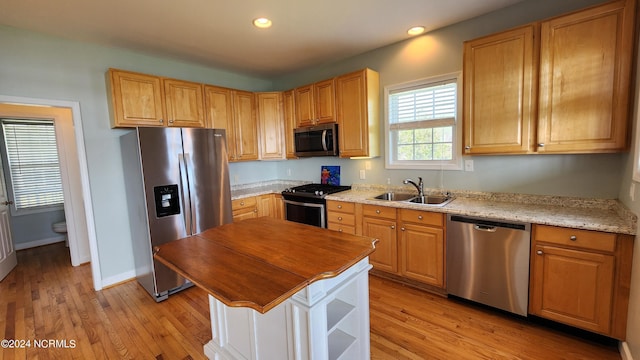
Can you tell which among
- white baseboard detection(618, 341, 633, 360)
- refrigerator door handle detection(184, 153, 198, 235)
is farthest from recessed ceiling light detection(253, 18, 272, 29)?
white baseboard detection(618, 341, 633, 360)

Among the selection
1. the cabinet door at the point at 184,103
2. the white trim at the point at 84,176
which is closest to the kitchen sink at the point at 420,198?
the cabinet door at the point at 184,103

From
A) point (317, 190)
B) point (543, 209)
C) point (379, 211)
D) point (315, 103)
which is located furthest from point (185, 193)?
point (543, 209)

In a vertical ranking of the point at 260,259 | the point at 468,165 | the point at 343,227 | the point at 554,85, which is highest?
the point at 554,85

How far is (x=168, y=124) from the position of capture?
125 inches

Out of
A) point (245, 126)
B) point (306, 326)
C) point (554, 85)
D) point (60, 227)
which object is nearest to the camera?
point (306, 326)

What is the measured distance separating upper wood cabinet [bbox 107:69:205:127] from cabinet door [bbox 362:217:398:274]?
8.10 ft

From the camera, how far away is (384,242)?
288cm

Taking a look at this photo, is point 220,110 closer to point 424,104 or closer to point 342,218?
point 342,218

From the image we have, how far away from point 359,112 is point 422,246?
1.65 m

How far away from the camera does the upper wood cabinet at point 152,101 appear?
284 centimetres

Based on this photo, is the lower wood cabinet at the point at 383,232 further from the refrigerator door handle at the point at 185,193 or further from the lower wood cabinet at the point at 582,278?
the refrigerator door handle at the point at 185,193

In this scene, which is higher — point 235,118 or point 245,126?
point 235,118

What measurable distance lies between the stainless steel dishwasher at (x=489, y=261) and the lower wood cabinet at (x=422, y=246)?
0.08 m

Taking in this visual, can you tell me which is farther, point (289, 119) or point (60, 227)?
point (60, 227)
